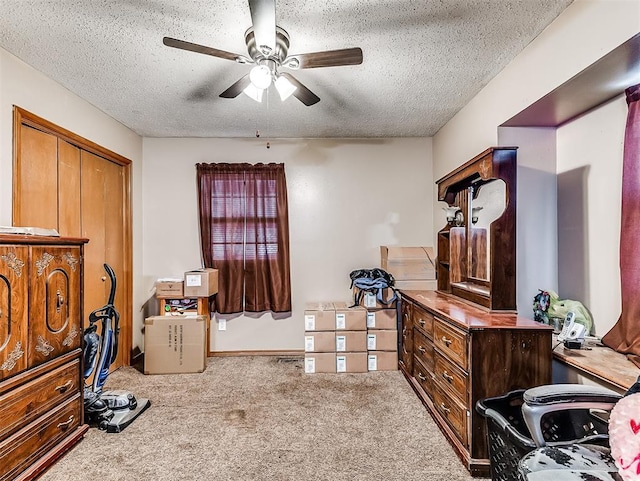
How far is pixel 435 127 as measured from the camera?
13.2 ft

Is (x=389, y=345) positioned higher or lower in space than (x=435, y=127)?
lower

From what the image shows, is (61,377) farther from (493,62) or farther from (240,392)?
(493,62)

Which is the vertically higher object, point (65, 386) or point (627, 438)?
point (627, 438)

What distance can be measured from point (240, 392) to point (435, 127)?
132 inches

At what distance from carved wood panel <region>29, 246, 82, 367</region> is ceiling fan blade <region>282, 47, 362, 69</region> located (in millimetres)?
1820

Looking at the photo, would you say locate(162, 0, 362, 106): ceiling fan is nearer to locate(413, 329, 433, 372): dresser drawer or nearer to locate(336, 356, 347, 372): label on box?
locate(413, 329, 433, 372): dresser drawer

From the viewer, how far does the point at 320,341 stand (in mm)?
3717

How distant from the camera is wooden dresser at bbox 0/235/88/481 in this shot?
1.89 m

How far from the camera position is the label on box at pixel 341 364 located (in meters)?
3.71

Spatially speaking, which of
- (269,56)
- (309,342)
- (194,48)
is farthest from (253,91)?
(309,342)

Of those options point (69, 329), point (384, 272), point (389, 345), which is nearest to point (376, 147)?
point (384, 272)

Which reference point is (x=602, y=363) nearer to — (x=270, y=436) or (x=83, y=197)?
(x=270, y=436)

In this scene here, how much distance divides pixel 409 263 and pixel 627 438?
3.33 m

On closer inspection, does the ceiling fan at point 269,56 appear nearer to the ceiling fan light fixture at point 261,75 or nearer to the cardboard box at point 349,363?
the ceiling fan light fixture at point 261,75
